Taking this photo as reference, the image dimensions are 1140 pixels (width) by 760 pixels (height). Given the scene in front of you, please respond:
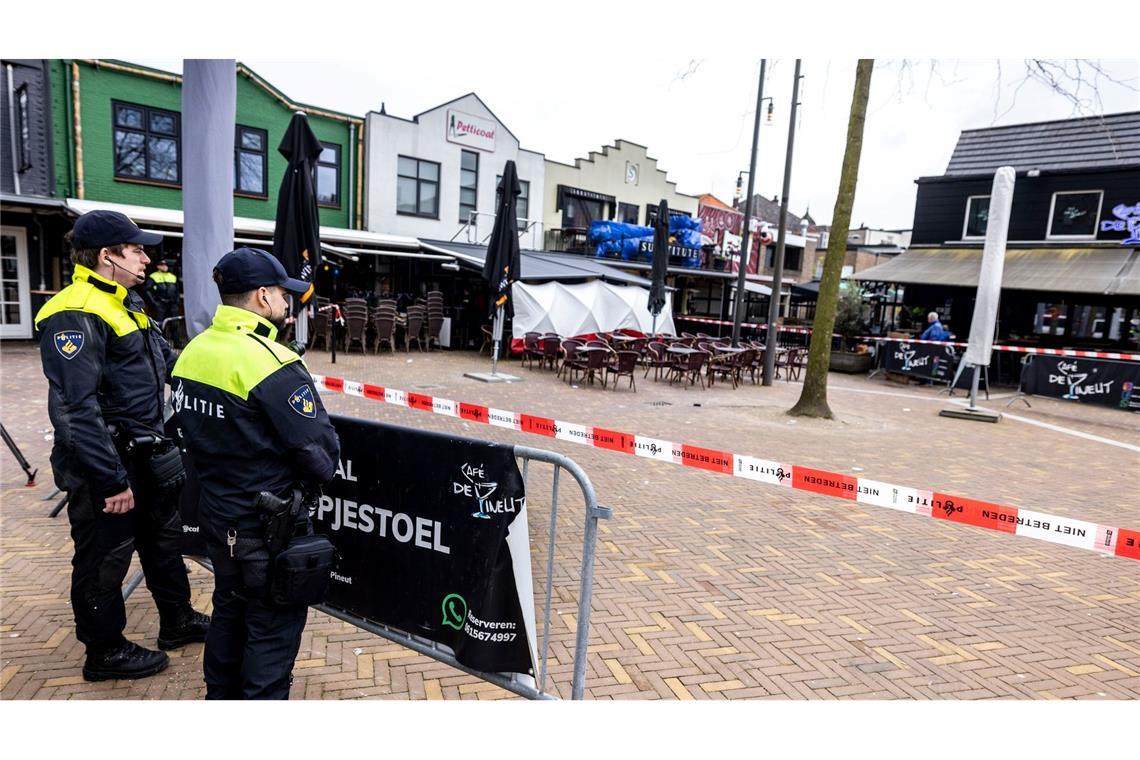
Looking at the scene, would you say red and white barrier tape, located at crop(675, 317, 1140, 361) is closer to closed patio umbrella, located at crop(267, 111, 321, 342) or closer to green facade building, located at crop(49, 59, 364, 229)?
closed patio umbrella, located at crop(267, 111, 321, 342)

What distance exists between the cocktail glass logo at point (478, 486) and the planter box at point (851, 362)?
59.9 ft

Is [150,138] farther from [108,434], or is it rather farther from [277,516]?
[277,516]

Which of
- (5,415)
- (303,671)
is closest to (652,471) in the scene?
(303,671)

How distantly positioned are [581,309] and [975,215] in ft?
40.7

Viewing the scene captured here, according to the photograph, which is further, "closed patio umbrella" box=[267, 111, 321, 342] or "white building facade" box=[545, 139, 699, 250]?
"white building facade" box=[545, 139, 699, 250]

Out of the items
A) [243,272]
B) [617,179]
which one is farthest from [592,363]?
[617,179]

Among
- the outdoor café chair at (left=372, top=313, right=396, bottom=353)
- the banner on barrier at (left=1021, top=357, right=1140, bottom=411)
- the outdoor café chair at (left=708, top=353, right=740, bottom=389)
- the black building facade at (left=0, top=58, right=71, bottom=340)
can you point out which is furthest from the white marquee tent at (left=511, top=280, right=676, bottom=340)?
the black building facade at (left=0, top=58, right=71, bottom=340)

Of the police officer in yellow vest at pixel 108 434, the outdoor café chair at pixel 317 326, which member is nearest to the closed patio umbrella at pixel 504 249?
the outdoor café chair at pixel 317 326

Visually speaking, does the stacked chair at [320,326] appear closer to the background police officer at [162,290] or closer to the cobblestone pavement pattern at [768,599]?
the background police officer at [162,290]

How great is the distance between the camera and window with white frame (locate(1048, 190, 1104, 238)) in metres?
18.1

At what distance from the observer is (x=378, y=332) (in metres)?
16.2

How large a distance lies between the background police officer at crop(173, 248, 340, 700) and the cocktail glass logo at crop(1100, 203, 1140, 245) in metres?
22.0

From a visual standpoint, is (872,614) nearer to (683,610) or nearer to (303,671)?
(683,610)

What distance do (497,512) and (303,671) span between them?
1.46m
